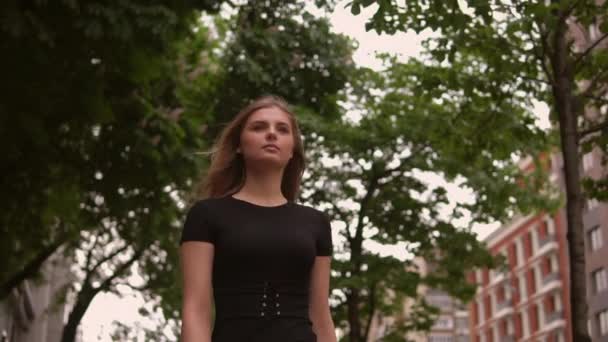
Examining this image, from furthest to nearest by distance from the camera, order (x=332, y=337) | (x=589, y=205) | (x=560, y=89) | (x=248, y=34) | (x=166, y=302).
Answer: (x=589, y=205) < (x=166, y=302) < (x=248, y=34) < (x=560, y=89) < (x=332, y=337)

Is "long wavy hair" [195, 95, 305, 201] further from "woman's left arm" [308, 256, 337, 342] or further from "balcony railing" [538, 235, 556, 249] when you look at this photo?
"balcony railing" [538, 235, 556, 249]

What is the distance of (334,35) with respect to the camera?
24641 millimetres

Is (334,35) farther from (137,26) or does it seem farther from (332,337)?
(332,337)

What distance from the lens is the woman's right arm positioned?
12.7 feet

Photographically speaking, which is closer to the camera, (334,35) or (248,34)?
(248,34)

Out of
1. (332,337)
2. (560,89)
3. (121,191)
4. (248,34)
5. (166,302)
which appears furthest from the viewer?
(166,302)

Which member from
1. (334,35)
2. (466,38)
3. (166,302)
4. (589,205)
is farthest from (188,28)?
(589,205)

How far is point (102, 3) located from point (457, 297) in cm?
1851

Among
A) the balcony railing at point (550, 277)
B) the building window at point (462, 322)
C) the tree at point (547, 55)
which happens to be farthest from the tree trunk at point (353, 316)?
the building window at point (462, 322)

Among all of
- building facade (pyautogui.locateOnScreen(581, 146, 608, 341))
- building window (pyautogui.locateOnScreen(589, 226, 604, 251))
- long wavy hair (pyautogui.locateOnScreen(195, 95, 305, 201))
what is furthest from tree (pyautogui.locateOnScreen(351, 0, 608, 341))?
building window (pyautogui.locateOnScreen(589, 226, 604, 251))

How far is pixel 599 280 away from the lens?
59.0 meters

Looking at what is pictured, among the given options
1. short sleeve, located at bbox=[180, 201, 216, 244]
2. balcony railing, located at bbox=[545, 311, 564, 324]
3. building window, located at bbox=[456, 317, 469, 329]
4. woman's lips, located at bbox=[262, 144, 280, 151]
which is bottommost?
short sleeve, located at bbox=[180, 201, 216, 244]

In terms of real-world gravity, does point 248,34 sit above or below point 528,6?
above

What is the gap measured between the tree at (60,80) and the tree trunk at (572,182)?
13.8ft
